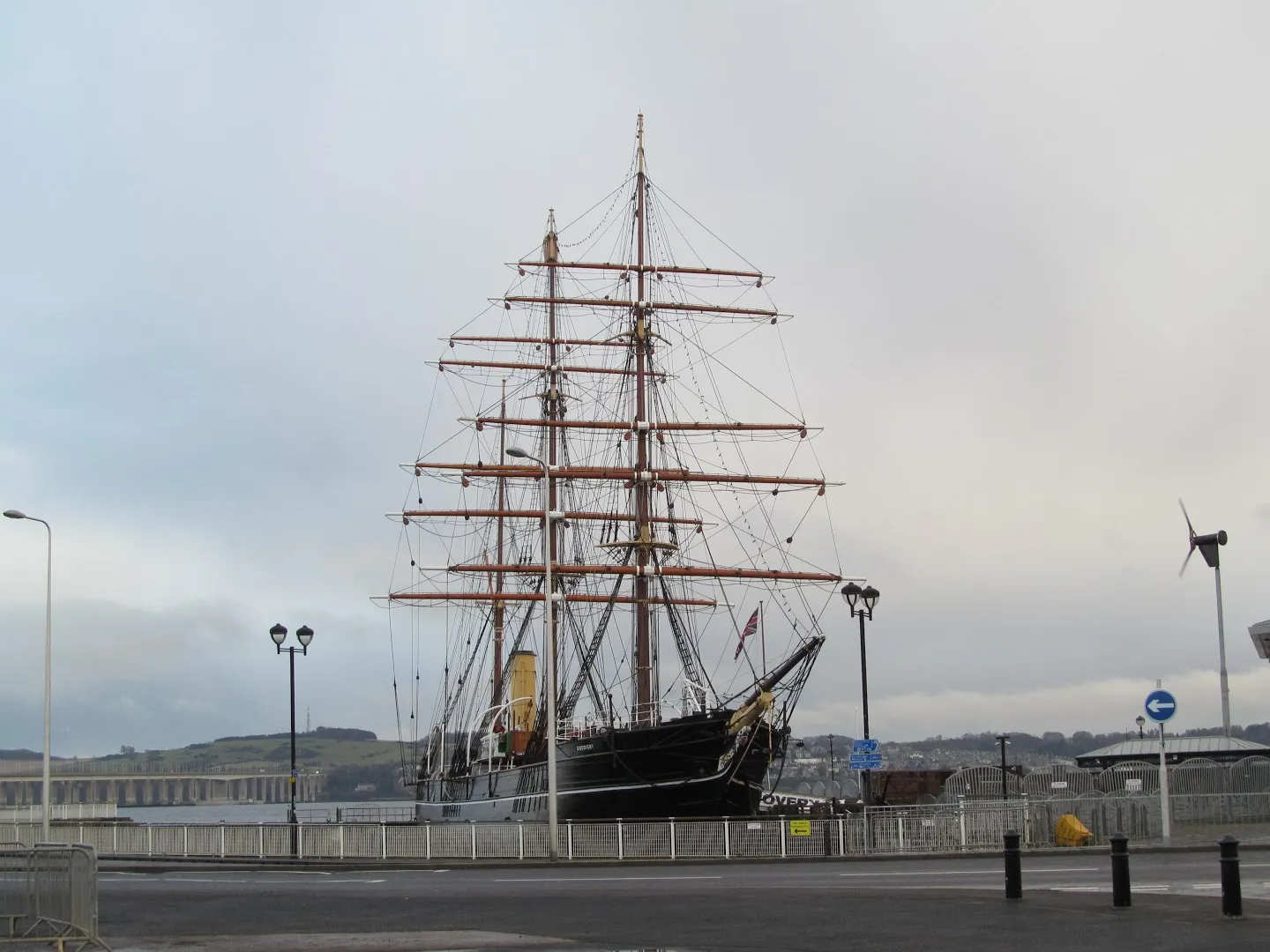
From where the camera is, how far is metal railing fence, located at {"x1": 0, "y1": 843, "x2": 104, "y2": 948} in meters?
15.3

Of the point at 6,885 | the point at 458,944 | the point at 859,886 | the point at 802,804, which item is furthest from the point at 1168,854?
the point at 802,804

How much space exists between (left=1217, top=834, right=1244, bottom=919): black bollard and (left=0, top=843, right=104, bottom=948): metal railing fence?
11.9 m

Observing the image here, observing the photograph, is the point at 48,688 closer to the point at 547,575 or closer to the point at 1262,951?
the point at 547,575

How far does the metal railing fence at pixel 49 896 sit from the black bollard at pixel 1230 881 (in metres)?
11.9

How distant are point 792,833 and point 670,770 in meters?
14.1

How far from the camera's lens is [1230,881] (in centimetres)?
1466

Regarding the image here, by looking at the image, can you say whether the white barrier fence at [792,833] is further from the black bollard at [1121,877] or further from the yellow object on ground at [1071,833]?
the black bollard at [1121,877]

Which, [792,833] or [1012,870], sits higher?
[1012,870]

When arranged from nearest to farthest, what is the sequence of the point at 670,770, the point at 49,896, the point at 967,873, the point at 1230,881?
the point at 1230,881
the point at 49,896
the point at 967,873
the point at 670,770

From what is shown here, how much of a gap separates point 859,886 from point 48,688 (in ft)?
107

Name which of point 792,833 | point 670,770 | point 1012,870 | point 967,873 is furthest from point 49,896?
point 670,770

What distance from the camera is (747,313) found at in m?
61.1

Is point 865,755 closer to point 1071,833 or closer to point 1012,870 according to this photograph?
point 1071,833

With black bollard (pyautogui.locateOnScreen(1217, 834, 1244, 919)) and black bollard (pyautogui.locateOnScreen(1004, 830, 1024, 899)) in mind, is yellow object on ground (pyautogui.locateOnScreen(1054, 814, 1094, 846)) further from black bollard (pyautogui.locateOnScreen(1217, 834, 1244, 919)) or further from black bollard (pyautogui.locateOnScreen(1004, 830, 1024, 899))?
black bollard (pyautogui.locateOnScreen(1217, 834, 1244, 919))
